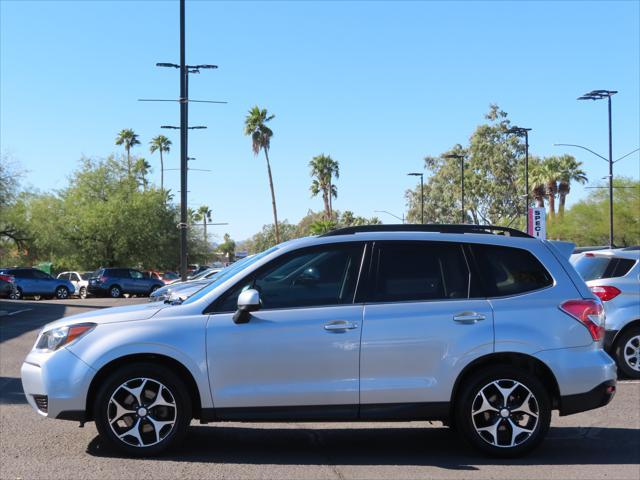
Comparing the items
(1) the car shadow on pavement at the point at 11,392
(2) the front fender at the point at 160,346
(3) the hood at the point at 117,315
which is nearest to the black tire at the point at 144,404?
(2) the front fender at the point at 160,346

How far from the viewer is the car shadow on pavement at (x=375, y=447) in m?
6.20

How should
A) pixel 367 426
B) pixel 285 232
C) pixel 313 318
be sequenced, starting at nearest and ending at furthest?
1. pixel 313 318
2. pixel 367 426
3. pixel 285 232

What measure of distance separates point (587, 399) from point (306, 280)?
96.7 inches

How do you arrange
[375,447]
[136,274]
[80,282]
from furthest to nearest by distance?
[80,282] < [136,274] < [375,447]

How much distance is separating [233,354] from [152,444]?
3.19 feet

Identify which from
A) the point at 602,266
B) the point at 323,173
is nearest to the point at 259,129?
the point at 323,173

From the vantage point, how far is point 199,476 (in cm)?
565

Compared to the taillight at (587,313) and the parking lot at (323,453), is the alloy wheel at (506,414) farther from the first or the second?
the taillight at (587,313)

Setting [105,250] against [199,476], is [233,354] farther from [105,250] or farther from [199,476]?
[105,250]

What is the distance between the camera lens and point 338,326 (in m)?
6.00

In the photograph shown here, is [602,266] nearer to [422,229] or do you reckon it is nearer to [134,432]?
[422,229]

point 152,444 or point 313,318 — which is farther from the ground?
point 313,318

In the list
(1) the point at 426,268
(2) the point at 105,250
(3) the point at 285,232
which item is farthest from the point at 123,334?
(3) the point at 285,232

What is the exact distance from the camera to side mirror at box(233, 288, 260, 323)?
5.85 metres
